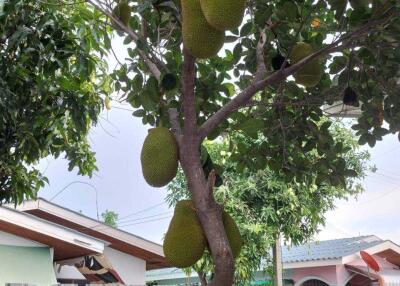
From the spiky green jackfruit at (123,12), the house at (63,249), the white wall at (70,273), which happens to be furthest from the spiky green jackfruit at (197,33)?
the white wall at (70,273)

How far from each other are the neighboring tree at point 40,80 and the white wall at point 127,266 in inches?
186

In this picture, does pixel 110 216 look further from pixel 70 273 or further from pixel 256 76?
pixel 256 76

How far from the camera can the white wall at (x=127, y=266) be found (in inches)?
332

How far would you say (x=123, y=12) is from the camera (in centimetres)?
220

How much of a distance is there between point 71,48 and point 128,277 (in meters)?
6.09

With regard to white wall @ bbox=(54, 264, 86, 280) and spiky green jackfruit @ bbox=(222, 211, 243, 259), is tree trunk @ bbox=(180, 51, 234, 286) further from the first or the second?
white wall @ bbox=(54, 264, 86, 280)

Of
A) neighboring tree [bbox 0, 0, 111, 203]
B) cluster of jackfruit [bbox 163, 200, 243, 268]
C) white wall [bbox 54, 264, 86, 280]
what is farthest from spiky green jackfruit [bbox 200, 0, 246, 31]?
white wall [bbox 54, 264, 86, 280]

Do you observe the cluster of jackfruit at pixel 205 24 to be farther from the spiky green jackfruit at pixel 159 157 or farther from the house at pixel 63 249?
the house at pixel 63 249

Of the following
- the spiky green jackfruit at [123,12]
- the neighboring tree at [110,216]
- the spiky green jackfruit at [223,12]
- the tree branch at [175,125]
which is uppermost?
the neighboring tree at [110,216]

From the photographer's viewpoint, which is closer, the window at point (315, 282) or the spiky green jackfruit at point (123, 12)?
the spiky green jackfruit at point (123, 12)

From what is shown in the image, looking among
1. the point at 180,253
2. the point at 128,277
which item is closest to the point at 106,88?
the point at 180,253

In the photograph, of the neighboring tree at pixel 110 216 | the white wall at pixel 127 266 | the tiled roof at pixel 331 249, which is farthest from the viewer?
the neighboring tree at pixel 110 216

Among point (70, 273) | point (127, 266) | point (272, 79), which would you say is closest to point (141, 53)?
point (272, 79)

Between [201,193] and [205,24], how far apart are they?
535 millimetres
